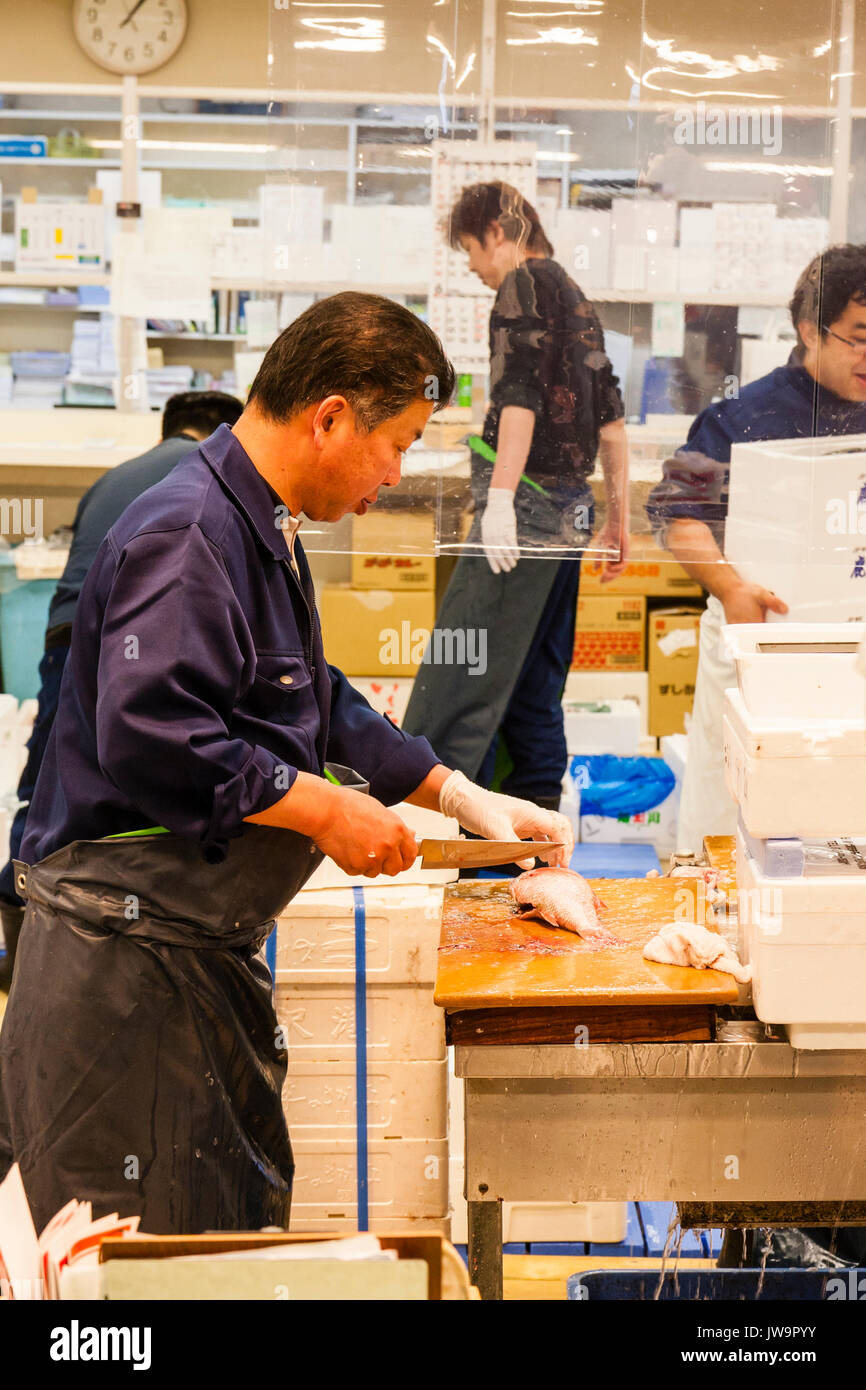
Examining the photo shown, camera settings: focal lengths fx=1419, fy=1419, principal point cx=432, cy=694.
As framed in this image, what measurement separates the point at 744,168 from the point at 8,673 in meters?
3.66

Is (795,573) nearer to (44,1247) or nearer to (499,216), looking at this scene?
(499,216)

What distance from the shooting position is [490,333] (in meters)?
3.49

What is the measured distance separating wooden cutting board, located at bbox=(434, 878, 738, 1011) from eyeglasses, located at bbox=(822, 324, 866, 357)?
169cm

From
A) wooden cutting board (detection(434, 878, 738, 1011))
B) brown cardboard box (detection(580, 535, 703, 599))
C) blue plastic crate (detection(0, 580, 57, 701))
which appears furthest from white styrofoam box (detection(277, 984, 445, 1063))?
blue plastic crate (detection(0, 580, 57, 701))

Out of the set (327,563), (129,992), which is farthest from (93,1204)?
(327,563)

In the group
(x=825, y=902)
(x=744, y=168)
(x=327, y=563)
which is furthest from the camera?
(x=327, y=563)

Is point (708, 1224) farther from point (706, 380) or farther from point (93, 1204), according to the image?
point (706, 380)

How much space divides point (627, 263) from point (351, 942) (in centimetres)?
183

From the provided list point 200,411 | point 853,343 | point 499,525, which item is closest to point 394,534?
point 499,525

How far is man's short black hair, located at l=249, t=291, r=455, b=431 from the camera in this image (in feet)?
5.86

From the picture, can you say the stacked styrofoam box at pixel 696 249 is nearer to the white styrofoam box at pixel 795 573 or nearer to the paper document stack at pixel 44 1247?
the white styrofoam box at pixel 795 573

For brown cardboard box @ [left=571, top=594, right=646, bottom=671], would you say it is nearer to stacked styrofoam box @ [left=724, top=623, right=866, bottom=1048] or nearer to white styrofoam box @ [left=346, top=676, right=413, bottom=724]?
white styrofoam box @ [left=346, top=676, right=413, bottom=724]

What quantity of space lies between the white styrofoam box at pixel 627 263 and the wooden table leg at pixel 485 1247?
235cm
